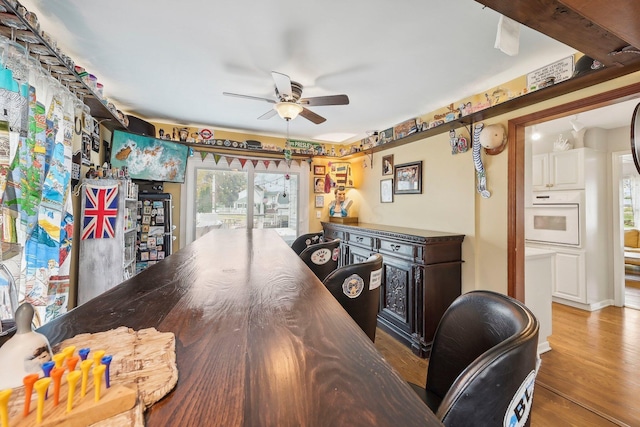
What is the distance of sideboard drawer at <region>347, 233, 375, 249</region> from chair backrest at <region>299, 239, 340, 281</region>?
1.36 metres

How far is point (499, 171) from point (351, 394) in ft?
8.48

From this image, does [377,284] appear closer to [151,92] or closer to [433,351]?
[433,351]

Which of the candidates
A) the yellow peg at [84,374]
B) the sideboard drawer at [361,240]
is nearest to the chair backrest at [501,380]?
the yellow peg at [84,374]

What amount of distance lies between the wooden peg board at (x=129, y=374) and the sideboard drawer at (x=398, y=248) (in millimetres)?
2292

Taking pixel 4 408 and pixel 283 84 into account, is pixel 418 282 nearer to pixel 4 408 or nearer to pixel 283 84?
pixel 283 84

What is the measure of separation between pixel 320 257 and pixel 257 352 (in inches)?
48.5

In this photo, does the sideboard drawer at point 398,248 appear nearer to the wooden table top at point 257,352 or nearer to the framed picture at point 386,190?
the framed picture at point 386,190

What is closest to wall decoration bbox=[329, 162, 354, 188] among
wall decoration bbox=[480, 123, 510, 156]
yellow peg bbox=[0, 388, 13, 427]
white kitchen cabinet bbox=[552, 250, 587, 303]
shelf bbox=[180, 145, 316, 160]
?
Answer: shelf bbox=[180, 145, 316, 160]

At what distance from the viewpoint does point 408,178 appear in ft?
11.1

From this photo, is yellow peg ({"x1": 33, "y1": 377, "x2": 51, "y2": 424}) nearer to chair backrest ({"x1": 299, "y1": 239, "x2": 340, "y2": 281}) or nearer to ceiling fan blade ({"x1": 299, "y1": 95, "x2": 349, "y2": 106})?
chair backrest ({"x1": 299, "y1": 239, "x2": 340, "y2": 281})

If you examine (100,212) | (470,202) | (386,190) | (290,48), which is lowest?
(100,212)

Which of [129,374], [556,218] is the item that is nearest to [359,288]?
[129,374]

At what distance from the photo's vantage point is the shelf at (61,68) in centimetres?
133

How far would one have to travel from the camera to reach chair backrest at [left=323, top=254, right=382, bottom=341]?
1.13 meters
